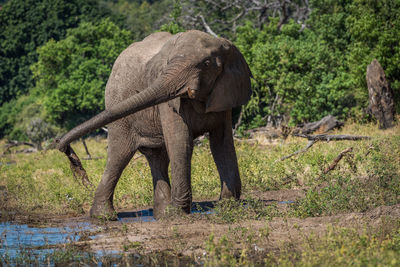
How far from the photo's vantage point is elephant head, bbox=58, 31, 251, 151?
28.3 feet

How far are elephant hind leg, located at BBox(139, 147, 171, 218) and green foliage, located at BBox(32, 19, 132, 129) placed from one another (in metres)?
24.0

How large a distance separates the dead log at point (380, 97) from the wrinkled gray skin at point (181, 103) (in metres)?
11.2

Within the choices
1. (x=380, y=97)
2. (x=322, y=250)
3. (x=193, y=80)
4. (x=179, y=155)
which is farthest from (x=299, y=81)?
(x=322, y=250)

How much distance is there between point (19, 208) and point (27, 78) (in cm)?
3718

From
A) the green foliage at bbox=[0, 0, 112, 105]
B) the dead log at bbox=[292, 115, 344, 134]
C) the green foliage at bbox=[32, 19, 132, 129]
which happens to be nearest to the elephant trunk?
the dead log at bbox=[292, 115, 344, 134]

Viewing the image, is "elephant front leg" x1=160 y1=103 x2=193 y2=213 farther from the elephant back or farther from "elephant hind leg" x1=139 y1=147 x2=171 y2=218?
the elephant back

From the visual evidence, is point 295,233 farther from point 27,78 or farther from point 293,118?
point 27,78

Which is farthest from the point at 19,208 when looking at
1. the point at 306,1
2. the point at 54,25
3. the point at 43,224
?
the point at 54,25

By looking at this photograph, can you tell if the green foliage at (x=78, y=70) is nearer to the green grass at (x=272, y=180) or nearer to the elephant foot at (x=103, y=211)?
the green grass at (x=272, y=180)

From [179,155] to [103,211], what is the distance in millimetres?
2221

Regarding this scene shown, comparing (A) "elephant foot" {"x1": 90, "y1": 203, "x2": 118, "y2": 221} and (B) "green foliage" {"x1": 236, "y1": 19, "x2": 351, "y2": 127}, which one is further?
(B) "green foliage" {"x1": 236, "y1": 19, "x2": 351, "y2": 127}

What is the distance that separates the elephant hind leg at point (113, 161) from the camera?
35.1ft

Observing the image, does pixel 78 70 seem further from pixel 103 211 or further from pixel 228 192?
pixel 228 192

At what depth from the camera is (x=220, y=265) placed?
622 centimetres
